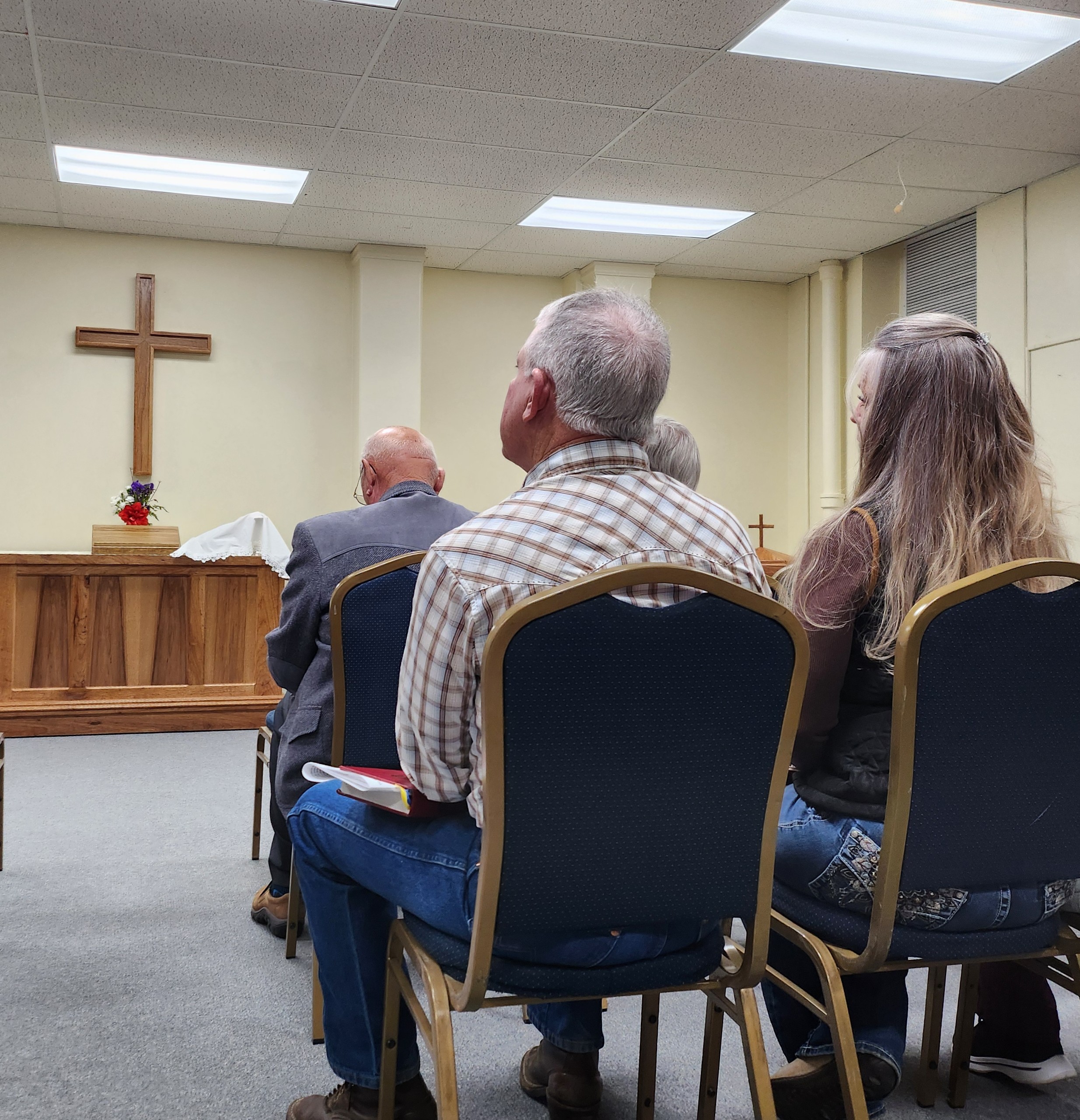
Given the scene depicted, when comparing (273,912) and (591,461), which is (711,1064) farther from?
(273,912)

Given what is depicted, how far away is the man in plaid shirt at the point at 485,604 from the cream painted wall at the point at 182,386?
5.25 m

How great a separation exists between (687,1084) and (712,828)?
2.82 ft

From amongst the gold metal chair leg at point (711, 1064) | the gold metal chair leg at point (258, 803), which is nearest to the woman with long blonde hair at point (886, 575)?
the gold metal chair leg at point (711, 1064)

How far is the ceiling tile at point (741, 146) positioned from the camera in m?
4.52

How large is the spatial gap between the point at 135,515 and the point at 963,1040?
16.4 ft

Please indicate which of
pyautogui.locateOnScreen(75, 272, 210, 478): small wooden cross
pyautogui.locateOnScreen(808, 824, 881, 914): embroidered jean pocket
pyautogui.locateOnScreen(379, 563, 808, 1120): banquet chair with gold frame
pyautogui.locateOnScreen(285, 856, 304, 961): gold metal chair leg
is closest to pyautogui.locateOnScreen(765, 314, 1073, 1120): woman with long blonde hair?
pyautogui.locateOnScreen(808, 824, 881, 914): embroidered jean pocket

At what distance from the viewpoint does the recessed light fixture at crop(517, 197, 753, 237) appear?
5727 millimetres

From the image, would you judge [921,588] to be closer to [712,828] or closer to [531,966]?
[712,828]

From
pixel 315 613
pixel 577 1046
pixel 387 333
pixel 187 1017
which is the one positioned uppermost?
pixel 387 333

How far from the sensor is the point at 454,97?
13.9 feet

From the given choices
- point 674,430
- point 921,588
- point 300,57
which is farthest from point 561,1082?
point 300,57

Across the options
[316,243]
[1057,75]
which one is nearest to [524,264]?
[316,243]

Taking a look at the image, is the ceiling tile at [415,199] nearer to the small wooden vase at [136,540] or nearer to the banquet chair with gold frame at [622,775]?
the small wooden vase at [136,540]

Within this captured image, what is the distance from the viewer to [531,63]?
3906 mm
